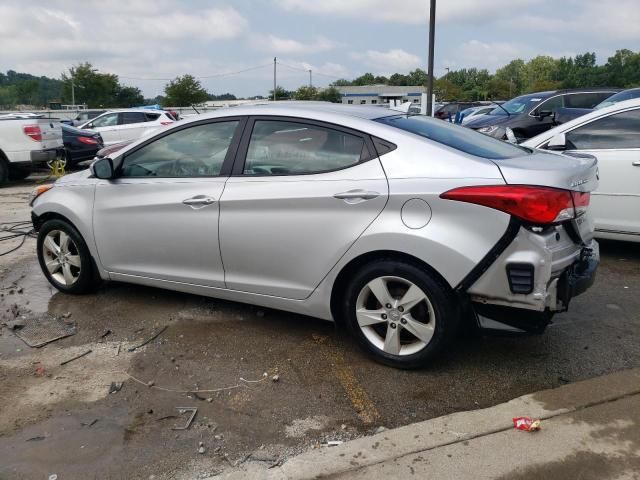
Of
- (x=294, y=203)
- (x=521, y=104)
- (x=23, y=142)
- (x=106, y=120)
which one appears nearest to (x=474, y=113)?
(x=521, y=104)

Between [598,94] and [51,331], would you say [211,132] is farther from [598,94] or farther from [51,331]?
[598,94]

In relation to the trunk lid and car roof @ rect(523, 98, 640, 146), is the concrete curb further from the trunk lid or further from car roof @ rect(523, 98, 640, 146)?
car roof @ rect(523, 98, 640, 146)

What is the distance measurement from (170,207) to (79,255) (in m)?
1.17

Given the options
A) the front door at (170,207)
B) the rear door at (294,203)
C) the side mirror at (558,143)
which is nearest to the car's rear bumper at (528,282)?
the rear door at (294,203)

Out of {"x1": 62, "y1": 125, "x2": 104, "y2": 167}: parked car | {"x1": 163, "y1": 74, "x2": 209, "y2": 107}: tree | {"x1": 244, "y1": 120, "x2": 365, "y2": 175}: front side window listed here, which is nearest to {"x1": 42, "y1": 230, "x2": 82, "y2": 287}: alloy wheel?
{"x1": 244, "y1": 120, "x2": 365, "y2": 175}: front side window

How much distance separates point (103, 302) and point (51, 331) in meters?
0.60

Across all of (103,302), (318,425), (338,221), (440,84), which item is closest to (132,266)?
(103,302)

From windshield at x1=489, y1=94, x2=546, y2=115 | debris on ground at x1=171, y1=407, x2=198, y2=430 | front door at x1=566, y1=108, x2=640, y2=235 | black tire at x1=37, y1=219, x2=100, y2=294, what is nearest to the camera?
debris on ground at x1=171, y1=407, x2=198, y2=430

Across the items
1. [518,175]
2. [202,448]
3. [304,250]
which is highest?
[518,175]

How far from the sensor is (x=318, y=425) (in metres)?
3.02

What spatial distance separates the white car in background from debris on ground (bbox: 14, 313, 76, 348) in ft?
44.2

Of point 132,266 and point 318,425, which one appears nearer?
point 318,425

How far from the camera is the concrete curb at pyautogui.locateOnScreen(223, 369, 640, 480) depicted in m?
2.59

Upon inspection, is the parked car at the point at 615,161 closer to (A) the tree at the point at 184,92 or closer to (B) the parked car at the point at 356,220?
(B) the parked car at the point at 356,220
